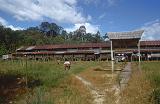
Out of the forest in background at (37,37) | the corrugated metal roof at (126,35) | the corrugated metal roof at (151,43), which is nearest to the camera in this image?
the corrugated metal roof at (126,35)

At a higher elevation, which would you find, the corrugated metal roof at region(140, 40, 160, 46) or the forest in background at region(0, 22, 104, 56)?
the forest in background at region(0, 22, 104, 56)

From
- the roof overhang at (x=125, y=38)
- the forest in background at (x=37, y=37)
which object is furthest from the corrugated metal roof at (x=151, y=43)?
the roof overhang at (x=125, y=38)

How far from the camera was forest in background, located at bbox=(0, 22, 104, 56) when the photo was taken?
2992 inches

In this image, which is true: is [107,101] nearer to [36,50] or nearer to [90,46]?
[90,46]

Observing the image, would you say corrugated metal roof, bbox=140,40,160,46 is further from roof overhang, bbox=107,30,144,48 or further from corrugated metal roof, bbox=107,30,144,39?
corrugated metal roof, bbox=107,30,144,39

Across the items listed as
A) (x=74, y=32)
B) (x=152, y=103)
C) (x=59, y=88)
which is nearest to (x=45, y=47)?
(x=74, y=32)

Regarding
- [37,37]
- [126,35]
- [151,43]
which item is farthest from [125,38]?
[37,37]

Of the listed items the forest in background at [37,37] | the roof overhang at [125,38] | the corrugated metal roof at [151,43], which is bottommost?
the roof overhang at [125,38]

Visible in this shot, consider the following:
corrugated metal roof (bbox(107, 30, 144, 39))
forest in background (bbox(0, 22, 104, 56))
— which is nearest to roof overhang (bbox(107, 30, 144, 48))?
corrugated metal roof (bbox(107, 30, 144, 39))

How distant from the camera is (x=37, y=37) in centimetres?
9138

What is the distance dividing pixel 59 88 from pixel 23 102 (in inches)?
135

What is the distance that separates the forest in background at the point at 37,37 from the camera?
7600 centimetres

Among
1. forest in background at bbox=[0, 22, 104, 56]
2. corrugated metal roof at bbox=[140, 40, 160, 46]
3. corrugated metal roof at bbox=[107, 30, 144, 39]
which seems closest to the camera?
corrugated metal roof at bbox=[107, 30, 144, 39]

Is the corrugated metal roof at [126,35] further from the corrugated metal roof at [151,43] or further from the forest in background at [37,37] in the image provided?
the forest in background at [37,37]
